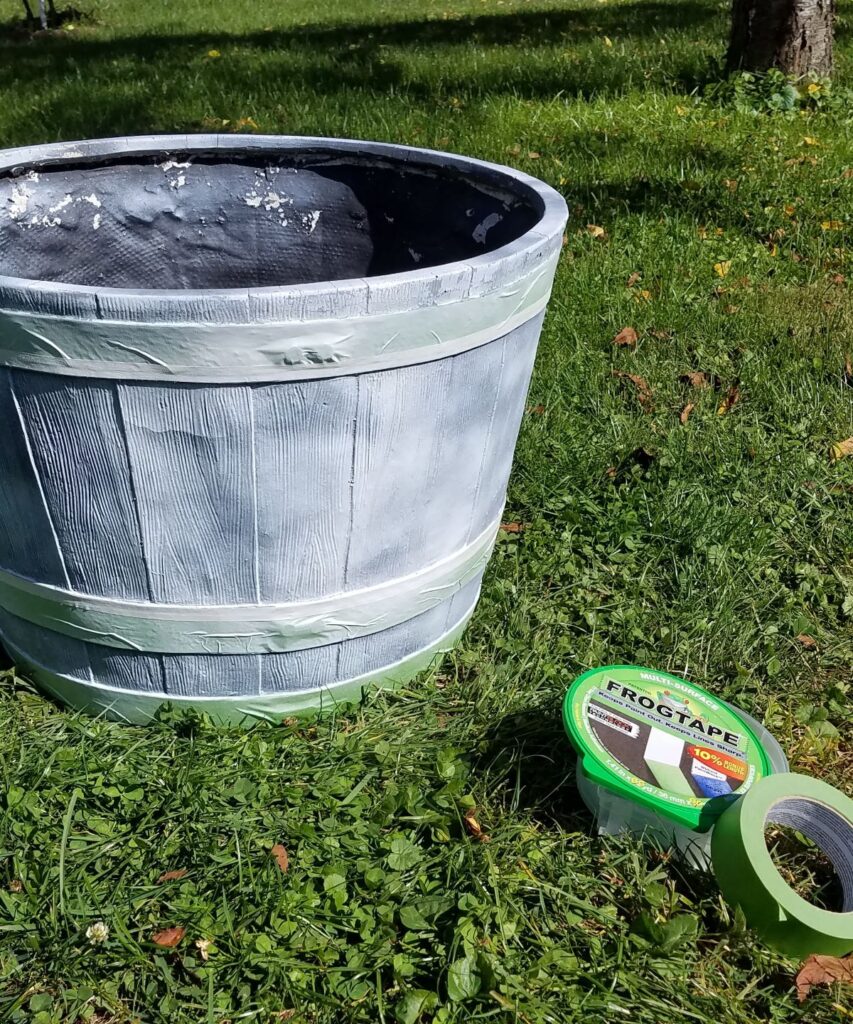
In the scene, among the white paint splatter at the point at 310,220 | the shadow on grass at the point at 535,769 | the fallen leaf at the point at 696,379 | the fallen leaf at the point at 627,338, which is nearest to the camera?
the shadow on grass at the point at 535,769

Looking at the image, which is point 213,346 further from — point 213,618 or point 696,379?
point 696,379

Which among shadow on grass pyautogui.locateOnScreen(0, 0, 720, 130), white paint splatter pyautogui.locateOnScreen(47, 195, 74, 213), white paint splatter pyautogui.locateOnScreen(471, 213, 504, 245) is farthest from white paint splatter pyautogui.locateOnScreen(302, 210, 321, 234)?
shadow on grass pyautogui.locateOnScreen(0, 0, 720, 130)

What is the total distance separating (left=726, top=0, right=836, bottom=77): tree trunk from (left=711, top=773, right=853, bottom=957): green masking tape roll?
542cm

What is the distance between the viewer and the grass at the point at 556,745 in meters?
1.59

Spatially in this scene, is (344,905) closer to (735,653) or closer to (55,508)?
(55,508)

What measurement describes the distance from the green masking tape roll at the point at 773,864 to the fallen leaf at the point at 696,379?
1979 mm

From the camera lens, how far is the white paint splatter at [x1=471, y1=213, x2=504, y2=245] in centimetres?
231

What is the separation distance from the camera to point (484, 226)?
2.36m

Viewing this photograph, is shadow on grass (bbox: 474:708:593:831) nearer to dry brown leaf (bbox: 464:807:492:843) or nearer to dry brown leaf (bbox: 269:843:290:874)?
dry brown leaf (bbox: 464:807:492:843)

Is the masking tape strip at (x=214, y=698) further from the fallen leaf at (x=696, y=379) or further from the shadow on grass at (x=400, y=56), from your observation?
the shadow on grass at (x=400, y=56)

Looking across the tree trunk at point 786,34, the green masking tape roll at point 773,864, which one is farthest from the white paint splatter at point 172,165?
the tree trunk at point 786,34

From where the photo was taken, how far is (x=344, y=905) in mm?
1692

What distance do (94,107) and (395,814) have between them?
19.4ft

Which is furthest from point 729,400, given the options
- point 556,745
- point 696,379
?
point 556,745
